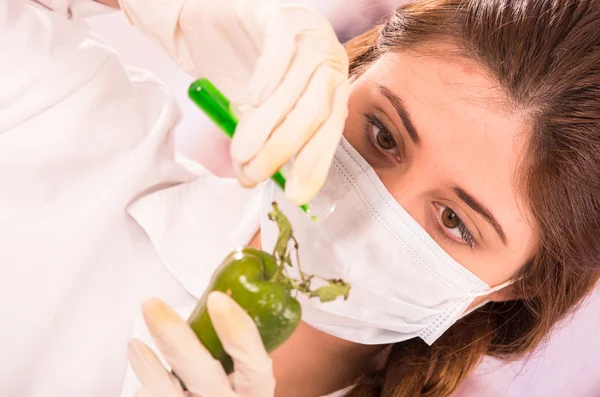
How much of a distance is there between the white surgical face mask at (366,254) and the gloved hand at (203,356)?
38cm

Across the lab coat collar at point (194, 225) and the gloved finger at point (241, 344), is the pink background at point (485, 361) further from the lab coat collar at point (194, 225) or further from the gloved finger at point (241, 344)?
the gloved finger at point (241, 344)

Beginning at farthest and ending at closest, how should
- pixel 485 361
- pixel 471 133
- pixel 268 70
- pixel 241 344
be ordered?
pixel 485 361 → pixel 471 133 → pixel 268 70 → pixel 241 344

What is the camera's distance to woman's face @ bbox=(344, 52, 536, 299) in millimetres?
1196

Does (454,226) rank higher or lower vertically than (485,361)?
higher

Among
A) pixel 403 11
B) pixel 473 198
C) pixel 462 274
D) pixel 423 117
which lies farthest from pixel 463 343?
pixel 403 11

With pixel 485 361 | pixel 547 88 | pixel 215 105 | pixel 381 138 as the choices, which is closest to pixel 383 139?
pixel 381 138

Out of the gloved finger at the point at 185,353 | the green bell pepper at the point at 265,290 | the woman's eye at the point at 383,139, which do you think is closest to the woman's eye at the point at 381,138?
the woman's eye at the point at 383,139

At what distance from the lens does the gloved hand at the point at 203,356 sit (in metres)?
0.84

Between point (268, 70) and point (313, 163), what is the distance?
0.52ft

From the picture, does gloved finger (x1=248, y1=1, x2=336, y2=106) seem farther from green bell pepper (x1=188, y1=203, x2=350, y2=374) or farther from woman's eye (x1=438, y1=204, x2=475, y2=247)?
woman's eye (x1=438, y1=204, x2=475, y2=247)

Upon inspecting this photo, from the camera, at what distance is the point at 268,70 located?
96 centimetres

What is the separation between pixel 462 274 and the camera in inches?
51.6

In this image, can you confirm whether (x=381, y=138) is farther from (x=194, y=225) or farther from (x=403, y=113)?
(x=194, y=225)

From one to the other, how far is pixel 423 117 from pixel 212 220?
57 cm
